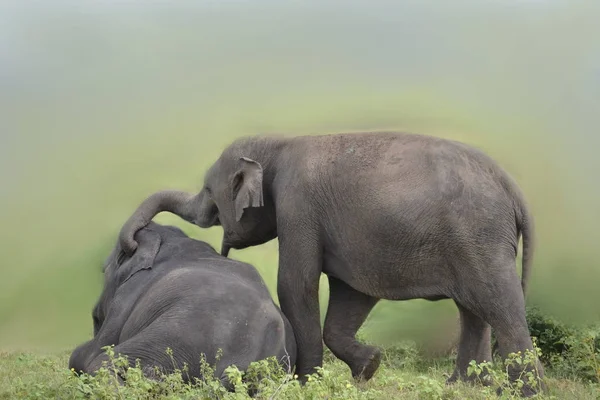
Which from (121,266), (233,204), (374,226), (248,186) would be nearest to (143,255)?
(121,266)

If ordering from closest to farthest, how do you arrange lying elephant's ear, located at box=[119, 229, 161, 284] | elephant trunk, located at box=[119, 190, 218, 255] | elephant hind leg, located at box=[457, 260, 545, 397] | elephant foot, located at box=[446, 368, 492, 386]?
elephant hind leg, located at box=[457, 260, 545, 397]
elephant foot, located at box=[446, 368, 492, 386]
lying elephant's ear, located at box=[119, 229, 161, 284]
elephant trunk, located at box=[119, 190, 218, 255]

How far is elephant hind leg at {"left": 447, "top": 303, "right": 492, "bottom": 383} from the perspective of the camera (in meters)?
7.33

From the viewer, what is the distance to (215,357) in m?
5.76

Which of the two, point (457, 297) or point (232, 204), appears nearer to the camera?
point (457, 297)

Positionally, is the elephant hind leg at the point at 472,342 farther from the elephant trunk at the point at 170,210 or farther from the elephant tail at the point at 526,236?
the elephant trunk at the point at 170,210

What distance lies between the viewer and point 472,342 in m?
7.37

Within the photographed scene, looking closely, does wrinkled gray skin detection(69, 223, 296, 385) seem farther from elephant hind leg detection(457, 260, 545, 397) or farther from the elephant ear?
elephant hind leg detection(457, 260, 545, 397)

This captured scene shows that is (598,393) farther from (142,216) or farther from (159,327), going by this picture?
(142,216)

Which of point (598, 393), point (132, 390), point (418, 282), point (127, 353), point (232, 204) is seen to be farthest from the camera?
point (232, 204)

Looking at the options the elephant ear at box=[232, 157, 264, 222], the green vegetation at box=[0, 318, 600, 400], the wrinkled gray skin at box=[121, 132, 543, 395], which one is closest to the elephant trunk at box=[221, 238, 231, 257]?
the wrinkled gray skin at box=[121, 132, 543, 395]

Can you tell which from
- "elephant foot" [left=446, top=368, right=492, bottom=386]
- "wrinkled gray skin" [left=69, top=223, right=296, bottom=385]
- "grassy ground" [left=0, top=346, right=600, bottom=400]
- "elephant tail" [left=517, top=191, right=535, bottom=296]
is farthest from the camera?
"elephant foot" [left=446, top=368, right=492, bottom=386]

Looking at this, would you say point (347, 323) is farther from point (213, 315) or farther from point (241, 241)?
point (213, 315)

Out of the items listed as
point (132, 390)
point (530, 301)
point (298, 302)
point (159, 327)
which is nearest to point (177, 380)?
point (132, 390)

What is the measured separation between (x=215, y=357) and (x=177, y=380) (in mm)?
579
